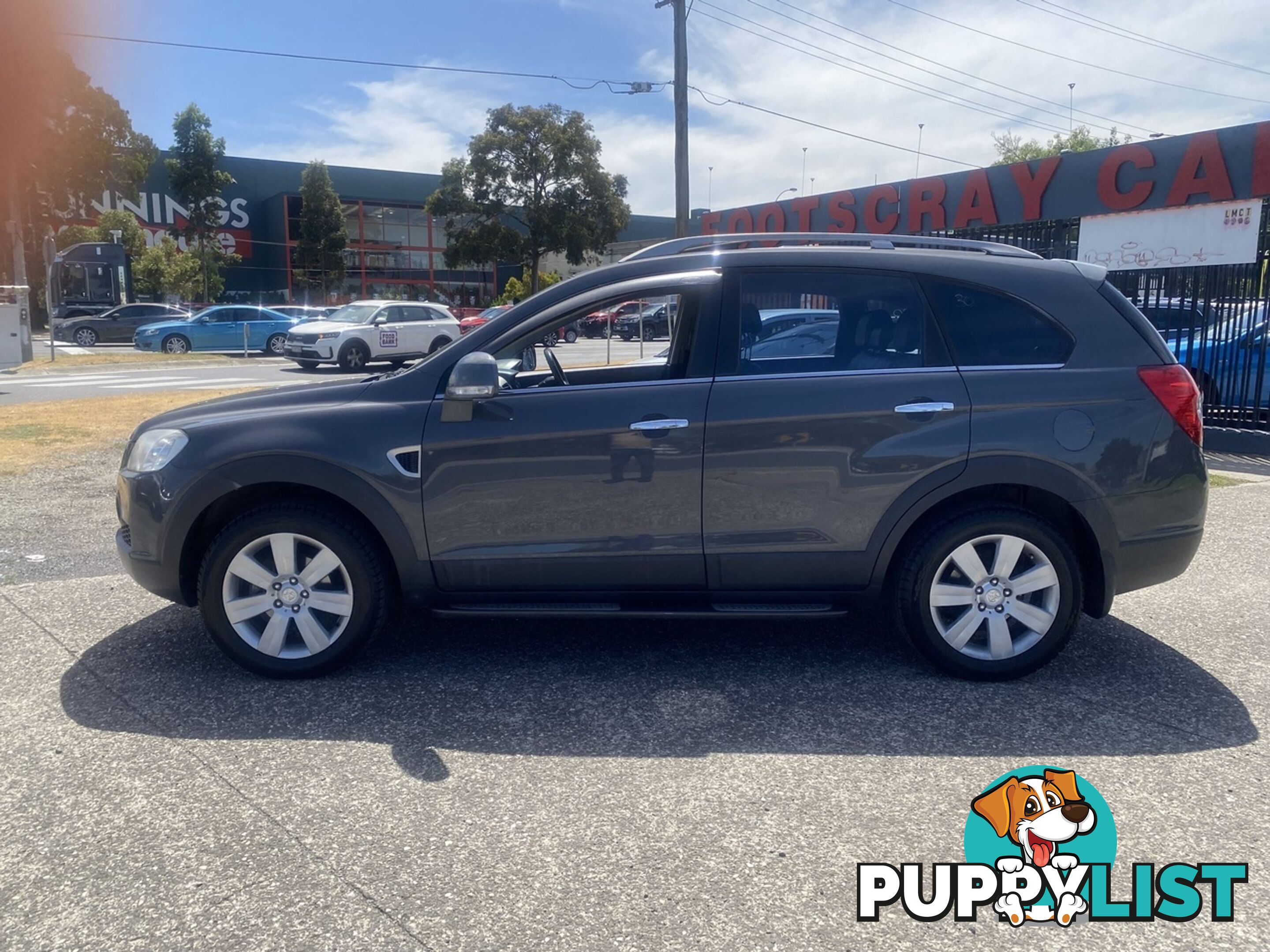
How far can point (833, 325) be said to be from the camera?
439 centimetres

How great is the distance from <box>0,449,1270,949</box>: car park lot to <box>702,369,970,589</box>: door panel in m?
0.62

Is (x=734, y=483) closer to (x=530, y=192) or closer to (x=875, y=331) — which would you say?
(x=875, y=331)

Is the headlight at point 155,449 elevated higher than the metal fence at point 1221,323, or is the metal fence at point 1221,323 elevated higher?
the metal fence at point 1221,323

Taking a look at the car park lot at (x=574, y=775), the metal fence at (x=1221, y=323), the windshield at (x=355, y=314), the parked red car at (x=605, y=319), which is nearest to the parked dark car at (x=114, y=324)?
the windshield at (x=355, y=314)

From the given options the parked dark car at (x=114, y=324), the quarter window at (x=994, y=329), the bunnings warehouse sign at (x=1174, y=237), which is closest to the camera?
the quarter window at (x=994, y=329)

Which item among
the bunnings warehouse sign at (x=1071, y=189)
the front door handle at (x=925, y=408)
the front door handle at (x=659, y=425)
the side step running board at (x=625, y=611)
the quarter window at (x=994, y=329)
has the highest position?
the bunnings warehouse sign at (x=1071, y=189)

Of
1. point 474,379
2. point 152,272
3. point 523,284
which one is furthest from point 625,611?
point 152,272

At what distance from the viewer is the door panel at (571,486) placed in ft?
13.5

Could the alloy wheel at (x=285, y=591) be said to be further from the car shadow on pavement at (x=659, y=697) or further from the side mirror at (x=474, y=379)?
the side mirror at (x=474, y=379)

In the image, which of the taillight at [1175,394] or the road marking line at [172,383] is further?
the road marking line at [172,383]

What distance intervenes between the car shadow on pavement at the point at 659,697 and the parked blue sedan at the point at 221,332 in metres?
25.8

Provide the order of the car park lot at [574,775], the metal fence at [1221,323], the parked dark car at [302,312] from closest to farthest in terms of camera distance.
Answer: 1. the car park lot at [574,775]
2. the metal fence at [1221,323]
3. the parked dark car at [302,312]

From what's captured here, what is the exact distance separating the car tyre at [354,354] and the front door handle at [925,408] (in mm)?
19934

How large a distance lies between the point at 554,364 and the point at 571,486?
67cm
